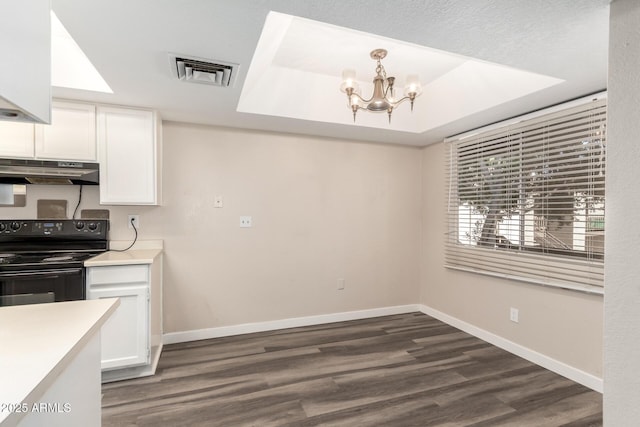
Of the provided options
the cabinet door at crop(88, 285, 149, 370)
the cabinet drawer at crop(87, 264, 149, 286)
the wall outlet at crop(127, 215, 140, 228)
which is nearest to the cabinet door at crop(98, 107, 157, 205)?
the wall outlet at crop(127, 215, 140, 228)

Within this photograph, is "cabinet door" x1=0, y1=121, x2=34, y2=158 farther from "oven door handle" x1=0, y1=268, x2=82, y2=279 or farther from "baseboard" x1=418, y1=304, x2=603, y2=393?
"baseboard" x1=418, y1=304, x2=603, y2=393

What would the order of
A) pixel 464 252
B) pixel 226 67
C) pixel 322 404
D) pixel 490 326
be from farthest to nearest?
pixel 464 252, pixel 490 326, pixel 322 404, pixel 226 67

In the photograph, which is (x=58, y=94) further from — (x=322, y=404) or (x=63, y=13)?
(x=322, y=404)

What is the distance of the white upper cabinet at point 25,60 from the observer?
2.42ft

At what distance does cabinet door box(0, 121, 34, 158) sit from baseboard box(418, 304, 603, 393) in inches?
166

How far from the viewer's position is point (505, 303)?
293 centimetres

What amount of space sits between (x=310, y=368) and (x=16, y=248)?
8.52 ft

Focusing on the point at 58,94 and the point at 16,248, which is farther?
the point at 16,248

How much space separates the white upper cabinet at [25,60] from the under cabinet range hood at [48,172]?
1733 mm

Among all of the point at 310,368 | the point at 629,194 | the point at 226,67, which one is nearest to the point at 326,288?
the point at 310,368

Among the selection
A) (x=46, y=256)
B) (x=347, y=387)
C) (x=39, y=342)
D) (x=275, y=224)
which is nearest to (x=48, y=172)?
(x=46, y=256)

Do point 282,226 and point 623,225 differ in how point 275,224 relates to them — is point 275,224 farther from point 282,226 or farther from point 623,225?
point 623,225

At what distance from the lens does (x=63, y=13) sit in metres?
1.36

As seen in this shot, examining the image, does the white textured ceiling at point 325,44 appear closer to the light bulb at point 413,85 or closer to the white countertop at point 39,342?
the light bulb at point 413,85
